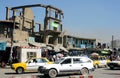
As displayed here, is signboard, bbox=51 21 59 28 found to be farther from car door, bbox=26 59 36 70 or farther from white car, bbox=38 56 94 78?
white car, bbox=38 56 94 78

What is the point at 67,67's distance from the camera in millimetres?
23375

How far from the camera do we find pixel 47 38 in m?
58.9

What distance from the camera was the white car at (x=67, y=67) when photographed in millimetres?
22672

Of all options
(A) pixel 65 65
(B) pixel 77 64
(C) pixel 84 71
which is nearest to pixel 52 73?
(A) pixel 65 65

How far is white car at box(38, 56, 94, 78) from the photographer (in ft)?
74.4

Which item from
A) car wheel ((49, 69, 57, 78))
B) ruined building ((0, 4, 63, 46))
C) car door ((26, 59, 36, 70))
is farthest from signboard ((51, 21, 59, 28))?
car wheel ((49, 69, 57, 78))

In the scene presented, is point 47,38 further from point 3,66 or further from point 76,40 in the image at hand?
point 3,66

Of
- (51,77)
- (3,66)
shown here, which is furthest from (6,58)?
(51,77)

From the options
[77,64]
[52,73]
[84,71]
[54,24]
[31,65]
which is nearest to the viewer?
[52,73]

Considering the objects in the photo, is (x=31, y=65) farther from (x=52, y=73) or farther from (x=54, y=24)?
(x=54, y=24)

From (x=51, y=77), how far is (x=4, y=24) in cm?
2975

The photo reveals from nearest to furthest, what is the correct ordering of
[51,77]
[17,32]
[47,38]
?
[51,77], [17,32], [47,38]

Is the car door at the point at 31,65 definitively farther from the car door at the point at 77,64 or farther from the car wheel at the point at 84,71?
the car wheel at the point at 84,71

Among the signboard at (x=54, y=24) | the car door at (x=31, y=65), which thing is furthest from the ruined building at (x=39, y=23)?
the car door at (x=31, y=65)
